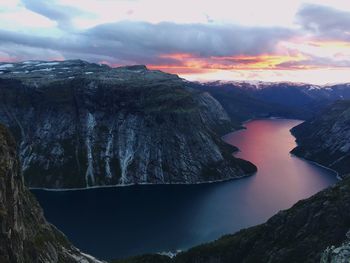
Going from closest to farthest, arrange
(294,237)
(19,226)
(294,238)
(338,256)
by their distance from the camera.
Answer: (338,256) < (19,226) < (294,238) < (294,237)

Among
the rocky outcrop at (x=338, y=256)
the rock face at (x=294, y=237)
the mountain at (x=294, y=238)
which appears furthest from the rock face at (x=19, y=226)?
the rocky outcrop at (x=338, y=256)

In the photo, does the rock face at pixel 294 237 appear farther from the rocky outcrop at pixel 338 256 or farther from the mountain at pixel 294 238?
the rocky outcrop at pixel 338 256

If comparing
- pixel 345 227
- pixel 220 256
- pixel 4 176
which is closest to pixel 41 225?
pixel 4 176

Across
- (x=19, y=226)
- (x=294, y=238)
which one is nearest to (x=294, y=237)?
(x=294, y=238)

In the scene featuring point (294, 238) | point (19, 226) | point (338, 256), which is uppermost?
point (338, 256)

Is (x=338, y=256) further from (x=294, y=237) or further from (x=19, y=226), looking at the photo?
(x=19, y=226)

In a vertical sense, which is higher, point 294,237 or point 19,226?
point 19,226
